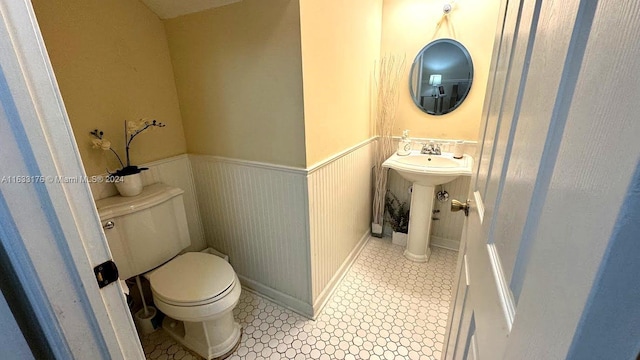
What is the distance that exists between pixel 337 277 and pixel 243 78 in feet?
4.81

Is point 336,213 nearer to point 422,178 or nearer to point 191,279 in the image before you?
point 422,178

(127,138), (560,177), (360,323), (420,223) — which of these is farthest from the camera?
(420,223)

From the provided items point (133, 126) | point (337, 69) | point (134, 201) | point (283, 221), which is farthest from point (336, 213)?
point (133, 126)

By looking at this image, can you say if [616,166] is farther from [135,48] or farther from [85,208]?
[135,48]

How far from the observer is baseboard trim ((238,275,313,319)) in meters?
1.62

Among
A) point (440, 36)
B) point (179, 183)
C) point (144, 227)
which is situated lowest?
point (144, 227)

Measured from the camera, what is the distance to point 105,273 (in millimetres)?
588

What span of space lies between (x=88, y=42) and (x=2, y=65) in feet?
3.68

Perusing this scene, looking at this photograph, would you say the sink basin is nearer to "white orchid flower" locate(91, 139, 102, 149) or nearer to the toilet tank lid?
the toilet tank lid

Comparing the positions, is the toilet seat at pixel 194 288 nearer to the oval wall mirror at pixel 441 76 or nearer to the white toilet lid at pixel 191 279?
the white toilet lid at pixel 191 279

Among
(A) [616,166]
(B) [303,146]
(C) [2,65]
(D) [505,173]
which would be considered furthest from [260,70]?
(A) [616,166]

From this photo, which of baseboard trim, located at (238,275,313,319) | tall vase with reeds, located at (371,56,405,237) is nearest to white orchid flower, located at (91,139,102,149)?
baseboard trim, located at (238,275,313,319)

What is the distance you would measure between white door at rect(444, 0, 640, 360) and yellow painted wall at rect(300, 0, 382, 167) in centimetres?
85
